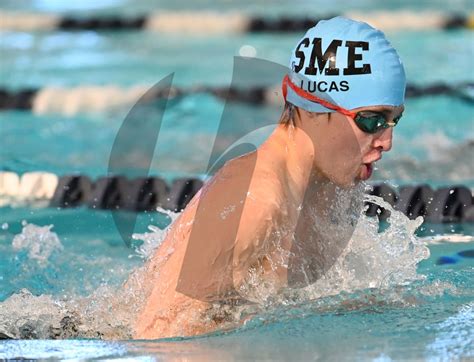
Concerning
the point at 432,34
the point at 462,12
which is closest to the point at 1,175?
the point at 432,34

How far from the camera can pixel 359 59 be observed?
251cm

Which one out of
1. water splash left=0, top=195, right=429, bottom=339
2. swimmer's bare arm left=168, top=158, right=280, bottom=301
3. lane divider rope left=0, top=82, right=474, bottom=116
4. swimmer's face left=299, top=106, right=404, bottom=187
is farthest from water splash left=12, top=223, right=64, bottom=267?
lane divider rope left=0, top=82, right=474, bottom=116

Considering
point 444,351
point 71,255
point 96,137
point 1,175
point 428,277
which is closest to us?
point 444,351

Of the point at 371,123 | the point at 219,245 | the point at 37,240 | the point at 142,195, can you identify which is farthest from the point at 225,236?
the point at 142,195

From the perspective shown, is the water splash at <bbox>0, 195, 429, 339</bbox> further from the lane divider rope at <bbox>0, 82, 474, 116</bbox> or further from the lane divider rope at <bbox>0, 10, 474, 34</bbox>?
the lane divider rope at <bbox>0, 10, 474, 34</bbox>

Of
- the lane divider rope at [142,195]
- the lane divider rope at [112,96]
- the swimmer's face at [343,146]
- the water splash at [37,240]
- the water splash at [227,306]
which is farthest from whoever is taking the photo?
the lane divider rope at [112,96]

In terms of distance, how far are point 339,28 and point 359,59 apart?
95 mm

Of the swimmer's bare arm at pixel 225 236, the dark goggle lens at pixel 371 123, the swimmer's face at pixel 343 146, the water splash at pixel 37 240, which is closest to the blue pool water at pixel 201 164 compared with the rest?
the water splash at pixel 37 240

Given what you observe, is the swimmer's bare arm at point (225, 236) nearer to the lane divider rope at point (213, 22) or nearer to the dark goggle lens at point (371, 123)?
the dark goggle lens at point (371, 123)

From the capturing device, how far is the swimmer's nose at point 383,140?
245cm

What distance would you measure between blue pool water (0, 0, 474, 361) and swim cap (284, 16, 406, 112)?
1.70 feet

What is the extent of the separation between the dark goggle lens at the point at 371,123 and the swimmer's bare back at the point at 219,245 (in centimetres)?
24

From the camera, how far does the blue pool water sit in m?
2.29

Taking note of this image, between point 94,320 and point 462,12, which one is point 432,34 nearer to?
point 462,12
